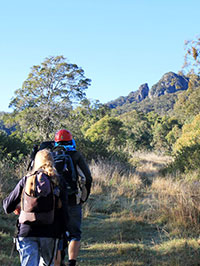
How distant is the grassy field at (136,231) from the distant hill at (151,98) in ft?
297

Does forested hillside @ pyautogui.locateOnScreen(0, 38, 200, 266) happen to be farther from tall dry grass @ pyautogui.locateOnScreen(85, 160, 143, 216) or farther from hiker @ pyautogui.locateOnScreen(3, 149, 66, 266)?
hiker @ pyautogui.locateOnScreen(3, 149, 66, 266)

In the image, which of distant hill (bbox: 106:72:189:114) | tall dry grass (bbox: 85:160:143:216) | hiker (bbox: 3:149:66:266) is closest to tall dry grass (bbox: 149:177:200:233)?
tall dry grass (bbox: 85:160:143:216)

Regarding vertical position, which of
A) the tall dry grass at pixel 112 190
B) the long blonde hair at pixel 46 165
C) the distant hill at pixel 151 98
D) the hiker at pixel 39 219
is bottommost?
the tall dry grass at pixel 112 190

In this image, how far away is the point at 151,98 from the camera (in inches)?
5595

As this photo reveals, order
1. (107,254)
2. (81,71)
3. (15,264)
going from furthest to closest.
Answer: (81,71) → (107,254) → (15,264)

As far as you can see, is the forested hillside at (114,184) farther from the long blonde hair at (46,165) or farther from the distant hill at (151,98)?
the distant hill at (151,98)

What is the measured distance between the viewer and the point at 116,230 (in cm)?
636

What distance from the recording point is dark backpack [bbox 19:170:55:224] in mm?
2656

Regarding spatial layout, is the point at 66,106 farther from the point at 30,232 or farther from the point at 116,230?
the point at 30,232

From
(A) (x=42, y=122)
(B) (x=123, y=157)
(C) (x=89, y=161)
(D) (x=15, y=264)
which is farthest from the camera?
(A) (x=42, y=122)

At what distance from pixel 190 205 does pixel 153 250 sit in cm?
147

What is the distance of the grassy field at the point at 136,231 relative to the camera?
15.2 ft

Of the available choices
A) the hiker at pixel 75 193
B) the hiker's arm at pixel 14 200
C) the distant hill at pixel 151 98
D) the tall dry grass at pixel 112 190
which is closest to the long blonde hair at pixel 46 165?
the hiker's arm at pixel 14 200

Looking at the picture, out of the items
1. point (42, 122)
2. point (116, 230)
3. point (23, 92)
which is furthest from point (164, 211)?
point (23, 92)
